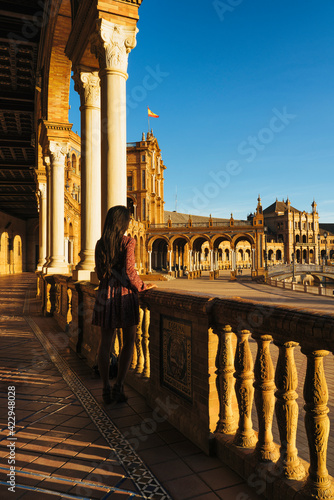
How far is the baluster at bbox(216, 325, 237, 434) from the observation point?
2.37 metres

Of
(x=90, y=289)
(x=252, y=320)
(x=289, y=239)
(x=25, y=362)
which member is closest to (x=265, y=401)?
(x=252, y=320)

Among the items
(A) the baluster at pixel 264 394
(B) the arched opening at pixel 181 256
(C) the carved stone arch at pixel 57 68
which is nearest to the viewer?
(A) the baluster at pixel 264 394

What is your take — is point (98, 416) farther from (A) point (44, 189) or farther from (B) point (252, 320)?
(A) point (44, 189)

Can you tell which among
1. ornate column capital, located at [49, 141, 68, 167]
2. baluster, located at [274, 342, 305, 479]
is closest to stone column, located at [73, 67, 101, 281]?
ornate column capital, located at [49, 141, 68, 167]

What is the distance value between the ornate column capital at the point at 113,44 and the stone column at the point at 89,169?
122 cm

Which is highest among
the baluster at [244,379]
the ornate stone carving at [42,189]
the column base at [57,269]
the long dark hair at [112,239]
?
the ornate stone carving at [42,189]

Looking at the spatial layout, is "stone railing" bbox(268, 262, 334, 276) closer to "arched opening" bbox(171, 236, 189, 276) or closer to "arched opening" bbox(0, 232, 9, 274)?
"arched opening" bbox(171, 236, 189, 276)

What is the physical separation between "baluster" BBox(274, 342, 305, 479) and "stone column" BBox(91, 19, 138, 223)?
10.8ft

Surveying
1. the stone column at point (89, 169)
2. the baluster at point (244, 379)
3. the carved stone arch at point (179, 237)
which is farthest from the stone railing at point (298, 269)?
the baluster at point (244, 379)

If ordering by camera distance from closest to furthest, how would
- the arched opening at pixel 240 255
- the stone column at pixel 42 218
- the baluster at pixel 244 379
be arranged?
1. the baluster at pixel 244 379
2. the stone column at pixel 42 218
3. the arched opening at pixel 240 255

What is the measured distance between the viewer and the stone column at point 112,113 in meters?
4.71

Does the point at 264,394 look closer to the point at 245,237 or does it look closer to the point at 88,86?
the point at 88,86

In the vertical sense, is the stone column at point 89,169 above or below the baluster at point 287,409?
above

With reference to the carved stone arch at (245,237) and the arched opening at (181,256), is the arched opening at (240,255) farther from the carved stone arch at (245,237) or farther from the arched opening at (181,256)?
the carved stone arch at (245,237)
